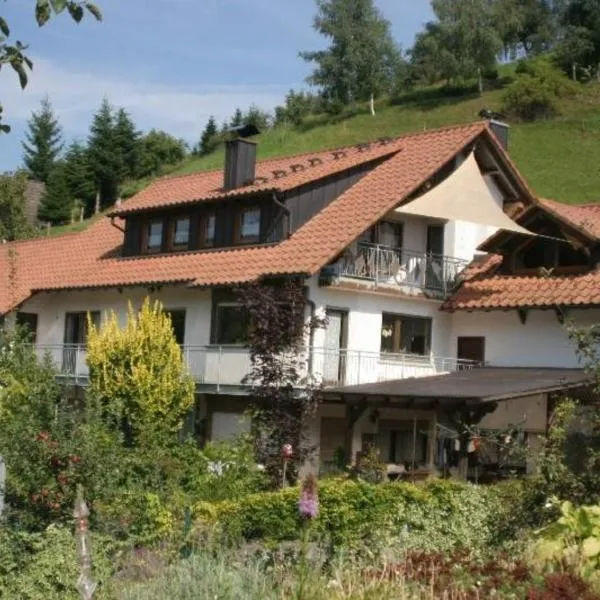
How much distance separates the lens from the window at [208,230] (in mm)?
30859

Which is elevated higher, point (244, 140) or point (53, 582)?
point (244, 140)

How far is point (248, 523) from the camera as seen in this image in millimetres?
16828

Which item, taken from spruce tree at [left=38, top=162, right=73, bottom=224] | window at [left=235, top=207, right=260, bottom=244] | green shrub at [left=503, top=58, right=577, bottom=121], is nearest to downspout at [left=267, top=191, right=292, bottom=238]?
window at [left=235, top=207, right=260, bottom=244]

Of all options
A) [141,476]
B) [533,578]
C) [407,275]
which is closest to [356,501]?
[141,476]

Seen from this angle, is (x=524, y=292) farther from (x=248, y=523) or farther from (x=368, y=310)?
(x=248, y=523)

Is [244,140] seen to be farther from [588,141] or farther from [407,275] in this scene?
[588,141]

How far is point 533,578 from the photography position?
322 inches

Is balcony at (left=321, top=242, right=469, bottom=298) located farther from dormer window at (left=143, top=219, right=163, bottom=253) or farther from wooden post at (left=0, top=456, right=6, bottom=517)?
wooden post at (left=0, top=456, right=6, bottom=517)

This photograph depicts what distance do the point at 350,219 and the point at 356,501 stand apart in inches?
473

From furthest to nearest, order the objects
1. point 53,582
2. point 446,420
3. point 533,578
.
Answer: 1. point 446,420
2. point 53,582
3. point 533,578

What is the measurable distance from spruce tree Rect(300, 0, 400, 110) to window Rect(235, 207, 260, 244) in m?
74.5

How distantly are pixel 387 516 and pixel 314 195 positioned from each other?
Result: 16404 millimetres

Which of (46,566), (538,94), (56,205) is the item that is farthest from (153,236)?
(538,94)

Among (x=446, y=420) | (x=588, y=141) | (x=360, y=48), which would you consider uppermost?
(x=360, y=48)
